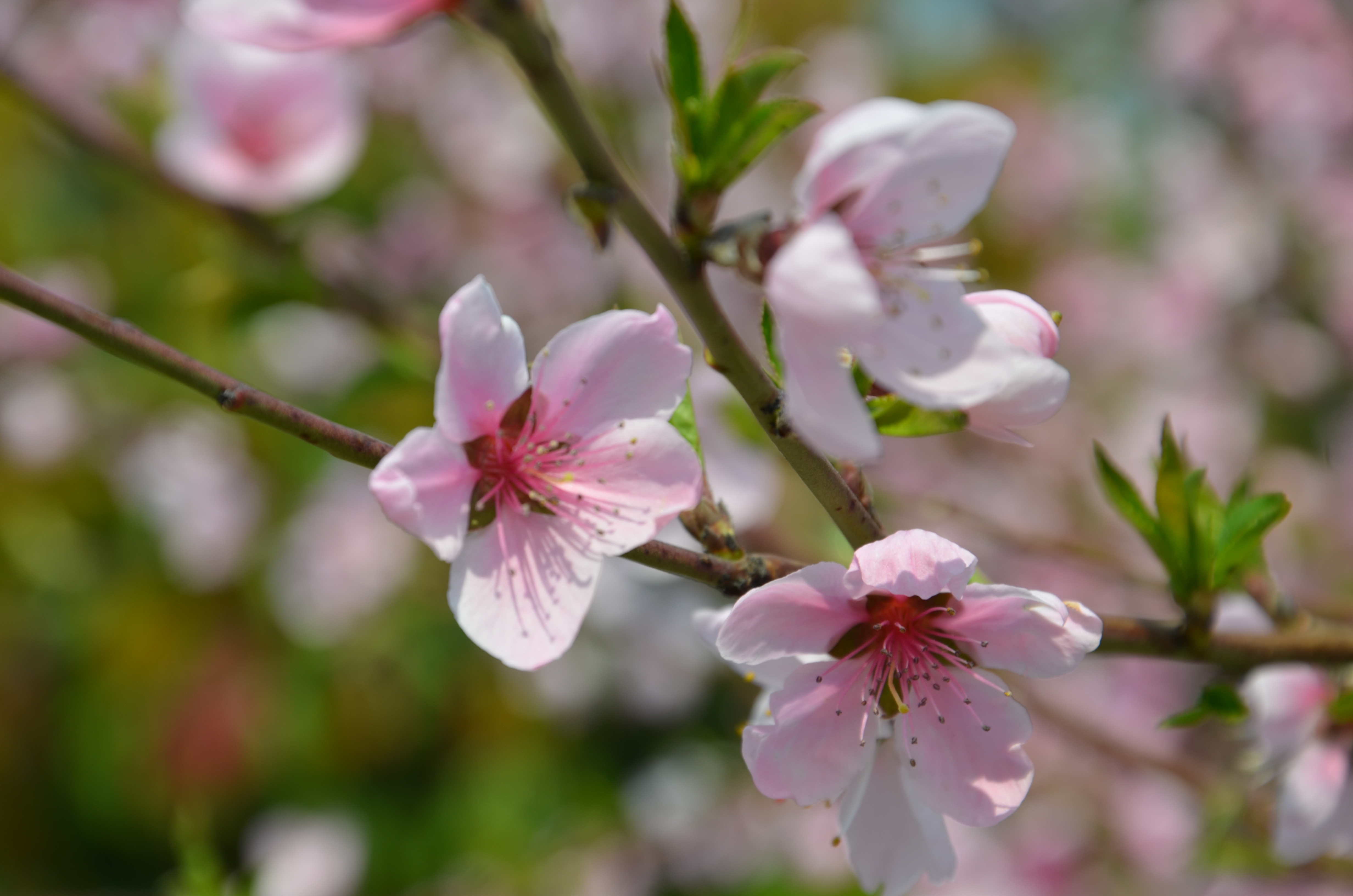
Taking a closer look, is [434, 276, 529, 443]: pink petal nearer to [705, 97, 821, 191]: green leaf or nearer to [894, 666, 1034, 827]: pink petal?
[705, 97, 821, 191]: green leaf

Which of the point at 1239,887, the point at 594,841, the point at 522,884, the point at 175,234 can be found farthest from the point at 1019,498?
the point at 175,234

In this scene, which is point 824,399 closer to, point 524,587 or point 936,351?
point 936,351

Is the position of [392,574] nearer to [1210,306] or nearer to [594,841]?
[594,841]

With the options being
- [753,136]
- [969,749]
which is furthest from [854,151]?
[969,749]

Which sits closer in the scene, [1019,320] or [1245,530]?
[1019,320]

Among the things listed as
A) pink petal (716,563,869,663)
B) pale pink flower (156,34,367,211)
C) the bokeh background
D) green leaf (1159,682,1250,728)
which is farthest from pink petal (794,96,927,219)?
the bokeh background
